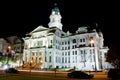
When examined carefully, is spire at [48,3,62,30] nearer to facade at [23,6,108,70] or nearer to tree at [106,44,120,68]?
facade at [23,6,108,70]

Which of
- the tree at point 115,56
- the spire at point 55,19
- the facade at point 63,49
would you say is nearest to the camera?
the tree at point 115,56

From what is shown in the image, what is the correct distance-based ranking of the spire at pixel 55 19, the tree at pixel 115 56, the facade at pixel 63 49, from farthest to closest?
the spire at pixel 55 19
the facade at pixel 63 49
the tree at pixel 115 56

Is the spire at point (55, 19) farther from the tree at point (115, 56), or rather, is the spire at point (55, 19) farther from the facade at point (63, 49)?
the tree at point (115, 56)

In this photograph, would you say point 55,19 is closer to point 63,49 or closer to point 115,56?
point 63,49

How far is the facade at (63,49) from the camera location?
2945 inches

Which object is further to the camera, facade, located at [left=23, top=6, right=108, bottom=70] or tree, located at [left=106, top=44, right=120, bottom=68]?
facade, located at [left=23, top=6, right=108, bottom=70]

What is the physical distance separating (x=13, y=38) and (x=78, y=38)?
47.9 metres

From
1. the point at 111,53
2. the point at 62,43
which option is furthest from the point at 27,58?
the point at 111,53

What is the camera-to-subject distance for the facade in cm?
7481

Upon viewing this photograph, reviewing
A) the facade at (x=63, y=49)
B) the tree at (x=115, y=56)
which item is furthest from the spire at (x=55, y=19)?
the tree at (x=115, y=56)

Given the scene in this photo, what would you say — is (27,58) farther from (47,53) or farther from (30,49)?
(47,53)

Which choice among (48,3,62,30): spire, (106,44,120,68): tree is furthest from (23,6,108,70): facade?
(106,44,120,68): tree

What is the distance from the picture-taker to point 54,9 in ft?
309

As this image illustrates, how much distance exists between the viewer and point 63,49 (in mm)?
83688
